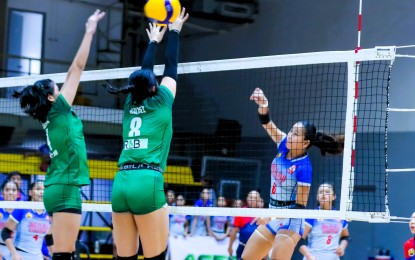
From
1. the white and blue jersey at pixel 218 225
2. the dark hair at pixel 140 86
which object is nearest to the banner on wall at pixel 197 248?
the white and blue jersey at pixel 218 225

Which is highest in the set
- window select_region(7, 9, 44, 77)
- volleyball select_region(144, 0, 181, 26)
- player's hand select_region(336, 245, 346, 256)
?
window select_region(7, 9, 44, 77)

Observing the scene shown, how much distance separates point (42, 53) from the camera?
22.8 metres

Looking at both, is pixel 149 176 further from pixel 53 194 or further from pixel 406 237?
pixel 406 237

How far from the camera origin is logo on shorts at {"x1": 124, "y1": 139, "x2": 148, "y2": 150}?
21.7 feet

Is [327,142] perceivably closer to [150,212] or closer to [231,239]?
[150,212]

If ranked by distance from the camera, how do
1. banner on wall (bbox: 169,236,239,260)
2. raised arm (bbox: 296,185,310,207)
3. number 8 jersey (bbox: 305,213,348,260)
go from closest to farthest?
1. raised arm (bbox: 296,185,310,207)
2. number 8 jersey (bbox: 305,213,348,260)
3. banner on wall (bbox: 169,236,239,260)

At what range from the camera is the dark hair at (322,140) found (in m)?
8.06

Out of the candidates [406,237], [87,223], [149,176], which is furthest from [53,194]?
[87,223]

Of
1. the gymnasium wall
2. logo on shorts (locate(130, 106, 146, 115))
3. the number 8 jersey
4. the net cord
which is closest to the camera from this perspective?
logo on shorts (locate(130, 106, 146, 115))

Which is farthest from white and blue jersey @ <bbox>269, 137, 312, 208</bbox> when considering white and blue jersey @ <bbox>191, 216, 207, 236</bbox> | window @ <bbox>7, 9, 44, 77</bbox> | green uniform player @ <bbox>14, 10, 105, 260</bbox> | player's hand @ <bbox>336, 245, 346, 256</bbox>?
window @ <bbox>7, 9, 44, 77</bbox>

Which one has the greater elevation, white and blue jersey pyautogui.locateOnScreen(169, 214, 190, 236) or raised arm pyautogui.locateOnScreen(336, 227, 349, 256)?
raised arm pyautogui.locateOnScreen(336, 227, 349, 256)

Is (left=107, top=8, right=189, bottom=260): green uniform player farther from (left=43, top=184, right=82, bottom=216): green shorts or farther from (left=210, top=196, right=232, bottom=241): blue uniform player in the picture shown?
(left=210, top=196, right=232, bottom=241): blue uniform player

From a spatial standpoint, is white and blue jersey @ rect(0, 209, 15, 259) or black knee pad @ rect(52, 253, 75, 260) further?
white and blue jersey @ rect(0, 209, 15, 259)

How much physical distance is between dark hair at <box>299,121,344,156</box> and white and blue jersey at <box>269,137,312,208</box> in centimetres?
22
